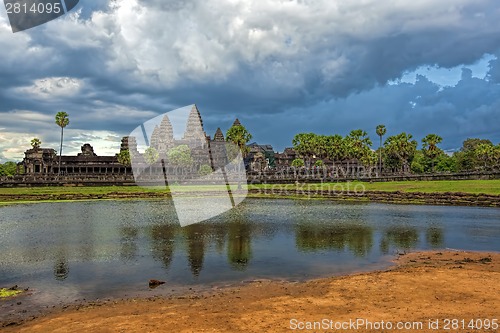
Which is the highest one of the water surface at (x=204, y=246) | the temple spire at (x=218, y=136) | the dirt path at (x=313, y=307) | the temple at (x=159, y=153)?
the temple spire at (x=218, y=136)

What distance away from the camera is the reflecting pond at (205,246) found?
15.5 metres

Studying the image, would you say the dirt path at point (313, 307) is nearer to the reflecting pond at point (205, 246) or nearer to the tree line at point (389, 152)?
the reflecting pond at point (205, 246)

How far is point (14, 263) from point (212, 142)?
147 m

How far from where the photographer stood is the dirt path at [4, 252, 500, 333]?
9570mm

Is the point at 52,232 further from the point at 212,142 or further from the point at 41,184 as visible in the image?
the point at 212,142

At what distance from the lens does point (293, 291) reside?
42.5 ft

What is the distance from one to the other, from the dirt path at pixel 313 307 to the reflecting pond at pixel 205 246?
6.73 ft

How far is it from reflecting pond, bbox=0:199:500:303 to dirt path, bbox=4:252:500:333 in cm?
205

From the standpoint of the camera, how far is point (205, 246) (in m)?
22.0

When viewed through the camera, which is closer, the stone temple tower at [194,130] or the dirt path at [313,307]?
the dirt path at [313,307]

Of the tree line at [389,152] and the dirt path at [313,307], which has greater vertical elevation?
the tree line at [389,152]

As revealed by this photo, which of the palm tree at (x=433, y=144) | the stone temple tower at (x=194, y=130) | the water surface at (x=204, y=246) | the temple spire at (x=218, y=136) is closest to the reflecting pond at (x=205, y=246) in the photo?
the water surface at (x=204, y=246)

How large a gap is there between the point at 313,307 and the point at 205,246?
11920 millimetres

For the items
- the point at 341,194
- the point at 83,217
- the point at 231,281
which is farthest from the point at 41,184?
the point at 231,281
